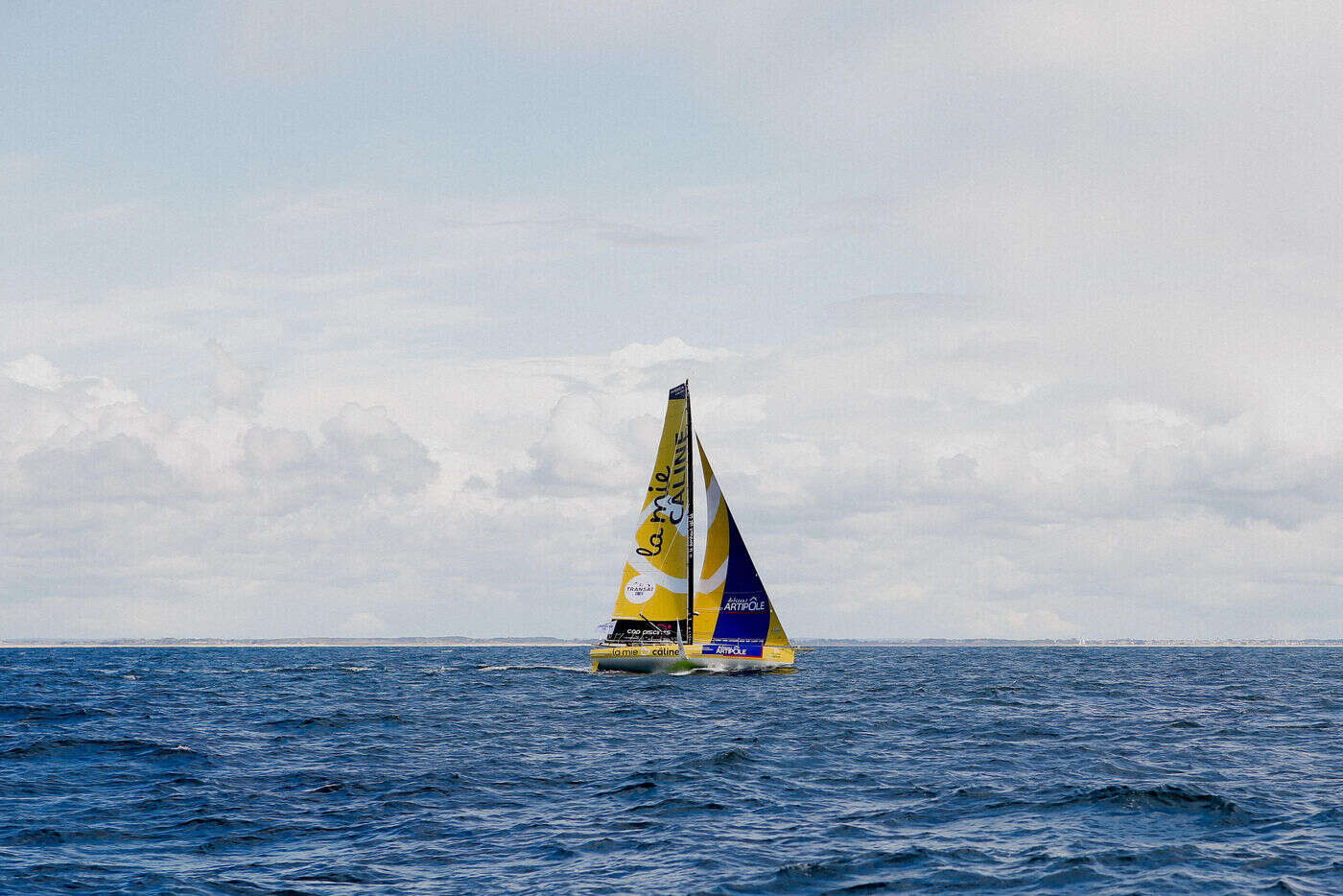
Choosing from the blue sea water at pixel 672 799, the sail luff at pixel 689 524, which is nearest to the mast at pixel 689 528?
the sail luff at pixel 689 524

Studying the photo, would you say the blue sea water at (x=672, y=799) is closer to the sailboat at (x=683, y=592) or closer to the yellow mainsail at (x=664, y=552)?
the sailboat at (x=683, y=592)

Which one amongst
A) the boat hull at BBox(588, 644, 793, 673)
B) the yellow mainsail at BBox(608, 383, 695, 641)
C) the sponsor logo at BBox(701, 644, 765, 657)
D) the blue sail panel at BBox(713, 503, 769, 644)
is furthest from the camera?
the yellow mainsail at BBox(608, 383, 695, 641)

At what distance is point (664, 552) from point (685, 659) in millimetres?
6210

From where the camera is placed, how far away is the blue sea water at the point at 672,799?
683 inches

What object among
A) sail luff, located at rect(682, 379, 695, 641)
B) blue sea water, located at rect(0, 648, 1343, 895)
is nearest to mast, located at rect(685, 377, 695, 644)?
sail luff, located at rect(682, 379, 695, 641)

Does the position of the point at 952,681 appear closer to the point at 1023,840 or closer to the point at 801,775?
the point at 801,775

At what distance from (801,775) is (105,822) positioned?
14.3m

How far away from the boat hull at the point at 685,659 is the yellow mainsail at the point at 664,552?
1547 millimetres

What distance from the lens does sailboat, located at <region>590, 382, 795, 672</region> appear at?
185 ft

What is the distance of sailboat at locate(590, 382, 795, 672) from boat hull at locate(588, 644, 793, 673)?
0.15ft

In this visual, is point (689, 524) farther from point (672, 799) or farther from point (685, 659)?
point (672, 799)

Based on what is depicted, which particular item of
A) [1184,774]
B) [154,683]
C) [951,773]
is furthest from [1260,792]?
[154,683]

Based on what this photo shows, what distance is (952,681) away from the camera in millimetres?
69688

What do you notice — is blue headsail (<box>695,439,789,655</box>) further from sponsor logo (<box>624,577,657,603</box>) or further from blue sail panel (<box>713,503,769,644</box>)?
sponsor logo (<box>624,577,657,603</box>)
